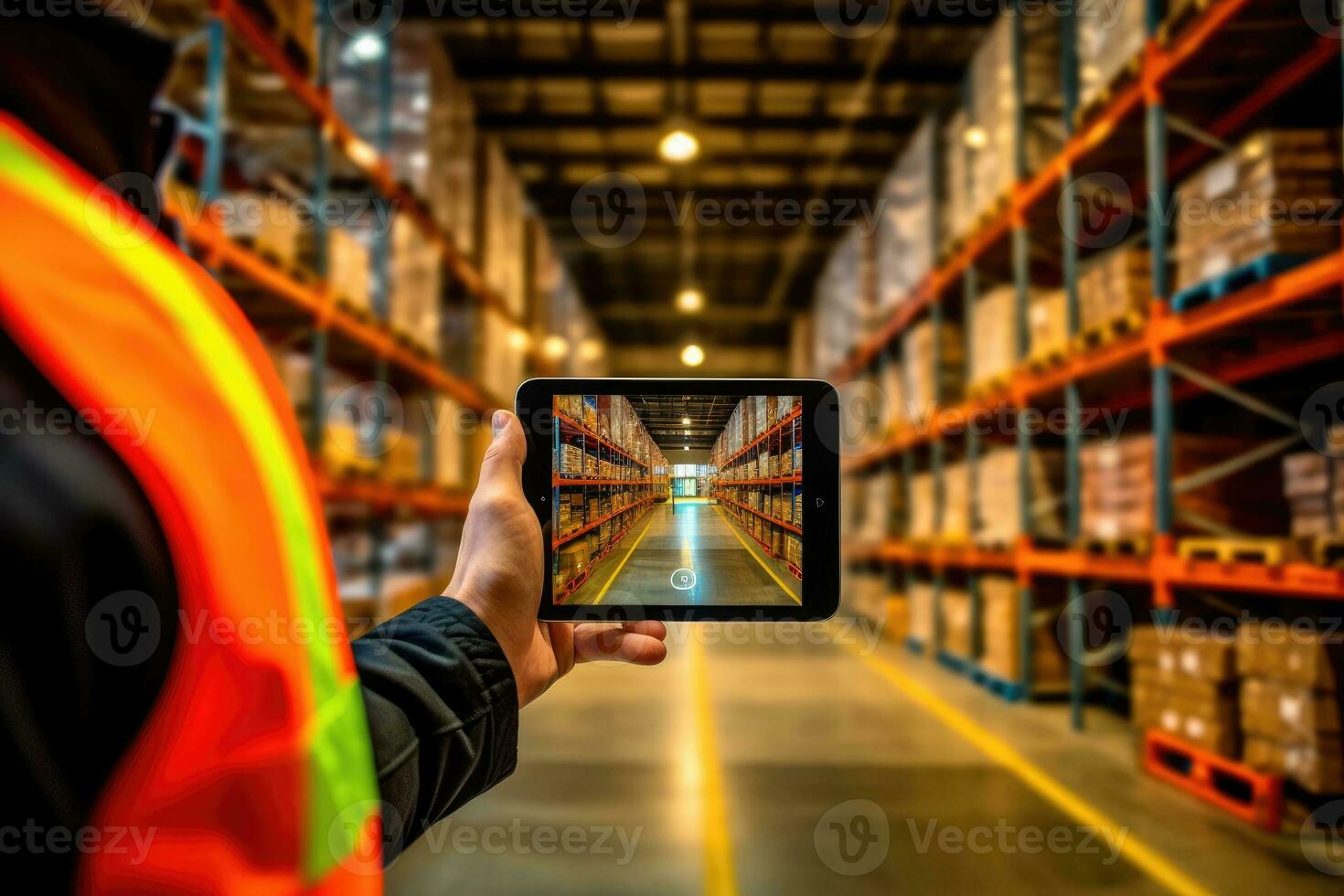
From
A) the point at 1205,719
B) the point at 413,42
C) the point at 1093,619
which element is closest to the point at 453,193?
the point at 413,42

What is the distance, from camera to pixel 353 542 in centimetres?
707

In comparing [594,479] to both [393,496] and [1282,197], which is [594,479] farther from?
[393,496]

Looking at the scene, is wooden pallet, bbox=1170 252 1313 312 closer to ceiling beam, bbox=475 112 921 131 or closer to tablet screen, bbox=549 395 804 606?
tablet screen, bbox=549 395 804 606

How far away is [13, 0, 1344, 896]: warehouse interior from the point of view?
328cm

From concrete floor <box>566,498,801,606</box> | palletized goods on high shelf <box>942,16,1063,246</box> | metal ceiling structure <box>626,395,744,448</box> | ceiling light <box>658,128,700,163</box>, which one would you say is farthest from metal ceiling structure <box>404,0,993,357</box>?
concrete floor <box>566,498,801,606</box>

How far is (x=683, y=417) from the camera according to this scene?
1.16 metres

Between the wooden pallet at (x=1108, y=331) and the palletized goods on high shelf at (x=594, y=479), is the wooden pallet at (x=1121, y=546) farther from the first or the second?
the palletized goods on high shelf at (x=594, y=479)

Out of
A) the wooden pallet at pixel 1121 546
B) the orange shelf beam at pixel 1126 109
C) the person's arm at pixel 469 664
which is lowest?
the wooden pallet at pixel 1121 546

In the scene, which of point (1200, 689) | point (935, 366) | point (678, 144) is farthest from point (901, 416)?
point (1200, 689)

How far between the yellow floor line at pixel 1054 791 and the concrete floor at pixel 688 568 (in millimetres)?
2863

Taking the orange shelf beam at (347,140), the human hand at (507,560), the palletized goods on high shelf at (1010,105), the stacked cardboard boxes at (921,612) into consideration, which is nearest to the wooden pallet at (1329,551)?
the human hand at (507,560)

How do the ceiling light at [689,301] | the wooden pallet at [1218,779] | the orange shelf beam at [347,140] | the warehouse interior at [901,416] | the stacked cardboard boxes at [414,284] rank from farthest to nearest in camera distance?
the ceiling light at [689,301] < the stacked cardboard boxes at [414,284] < the orange shelf beam at [347,140] < the wooden pallet at [1218,779] < the warehouse interior at [901,416]

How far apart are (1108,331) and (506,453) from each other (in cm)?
493

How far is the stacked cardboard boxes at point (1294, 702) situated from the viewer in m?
3.51
